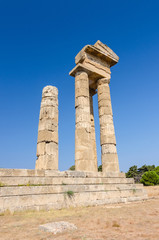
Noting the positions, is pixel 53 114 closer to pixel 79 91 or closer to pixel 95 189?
pixel 79 91

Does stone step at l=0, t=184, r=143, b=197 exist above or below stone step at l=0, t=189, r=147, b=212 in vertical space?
above

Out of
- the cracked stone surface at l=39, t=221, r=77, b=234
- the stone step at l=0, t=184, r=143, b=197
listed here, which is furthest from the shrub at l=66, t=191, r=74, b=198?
the cracked stone surface at l=39, t=221, r=77, b=234

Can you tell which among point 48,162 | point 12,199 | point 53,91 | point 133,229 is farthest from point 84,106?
point 133,229

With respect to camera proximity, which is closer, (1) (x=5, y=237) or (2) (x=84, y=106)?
(1) (x=5, y=237)

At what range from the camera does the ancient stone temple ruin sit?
737 cm

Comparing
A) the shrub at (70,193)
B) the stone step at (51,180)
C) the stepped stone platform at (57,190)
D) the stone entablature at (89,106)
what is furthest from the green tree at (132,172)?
the shrub at (70,193)

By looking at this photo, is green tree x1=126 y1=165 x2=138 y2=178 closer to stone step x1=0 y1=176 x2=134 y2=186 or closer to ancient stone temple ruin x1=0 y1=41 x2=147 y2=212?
ancient stone temple ruin x1=0 y1=41 x2=147 y2=212

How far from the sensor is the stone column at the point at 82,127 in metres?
11.6

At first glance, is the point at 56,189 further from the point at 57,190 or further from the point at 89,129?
the point at 89,129

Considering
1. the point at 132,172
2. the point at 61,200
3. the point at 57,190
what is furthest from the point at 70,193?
the point at 132,172

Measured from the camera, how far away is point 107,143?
525 inches

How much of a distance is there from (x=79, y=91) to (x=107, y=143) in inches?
181

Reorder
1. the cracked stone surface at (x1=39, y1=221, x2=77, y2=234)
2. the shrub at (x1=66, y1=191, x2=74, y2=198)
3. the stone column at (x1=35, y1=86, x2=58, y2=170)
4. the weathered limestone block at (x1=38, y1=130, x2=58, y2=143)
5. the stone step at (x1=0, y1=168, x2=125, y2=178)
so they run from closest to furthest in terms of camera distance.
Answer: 1. the cracked stone surface at (x1=39, y1=221, x2=77, y2=234)
2. the stone step at (x1=0, y1=168, x2=125, y2=178)
3. the shrub at (x1=66, y1=191, x2=74, y2=198)
4. the stone column at (x1=35, y1=86, x2=58, y2=170)
5. the weathered limestone block at (x1=38, y1=130, x2=58, y2=143)

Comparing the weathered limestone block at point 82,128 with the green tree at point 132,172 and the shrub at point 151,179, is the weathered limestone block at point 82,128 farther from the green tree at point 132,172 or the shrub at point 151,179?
the green tree at point 132,172
